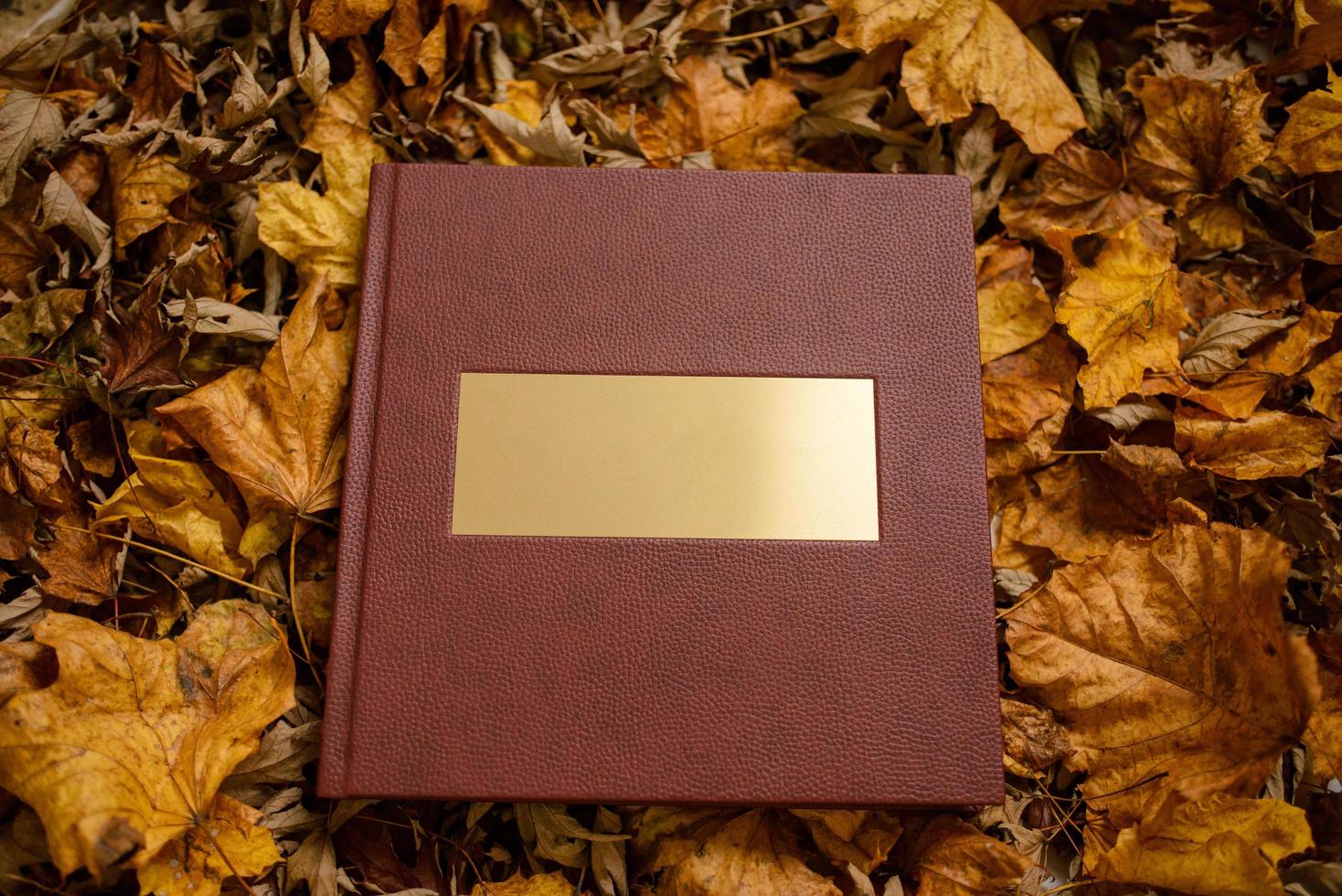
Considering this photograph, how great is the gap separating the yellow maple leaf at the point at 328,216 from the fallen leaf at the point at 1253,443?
85 cm

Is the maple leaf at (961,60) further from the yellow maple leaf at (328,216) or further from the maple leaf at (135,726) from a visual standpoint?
the maple leaf at (135,726)

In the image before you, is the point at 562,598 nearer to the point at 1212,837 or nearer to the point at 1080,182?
the point at 1212,837

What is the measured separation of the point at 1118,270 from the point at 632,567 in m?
0.58

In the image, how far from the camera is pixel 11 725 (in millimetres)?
642

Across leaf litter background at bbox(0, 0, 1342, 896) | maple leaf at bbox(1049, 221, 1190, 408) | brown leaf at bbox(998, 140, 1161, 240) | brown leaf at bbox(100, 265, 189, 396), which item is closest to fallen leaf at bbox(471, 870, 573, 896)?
leaf litter background at bbox(0, 0, 1342, 896)

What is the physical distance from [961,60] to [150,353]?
85 centimetres

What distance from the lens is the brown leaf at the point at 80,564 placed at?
0.76m

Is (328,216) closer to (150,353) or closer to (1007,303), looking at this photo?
(150,353)

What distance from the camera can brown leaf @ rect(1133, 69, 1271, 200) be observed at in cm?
86

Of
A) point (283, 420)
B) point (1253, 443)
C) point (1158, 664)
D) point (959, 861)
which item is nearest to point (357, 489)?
point (283, 420)

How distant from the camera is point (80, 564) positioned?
0.77m

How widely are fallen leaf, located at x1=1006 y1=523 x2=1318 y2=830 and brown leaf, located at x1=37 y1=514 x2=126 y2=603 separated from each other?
2.77 feet

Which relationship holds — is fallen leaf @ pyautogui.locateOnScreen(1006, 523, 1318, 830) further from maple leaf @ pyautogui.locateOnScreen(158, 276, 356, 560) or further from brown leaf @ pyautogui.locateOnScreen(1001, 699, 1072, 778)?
maple leaf @ pyautogui.locateOnScreen(158, 276, 356, 560)

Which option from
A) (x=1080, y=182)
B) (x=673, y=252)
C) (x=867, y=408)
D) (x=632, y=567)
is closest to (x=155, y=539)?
(x=632, y=567)
